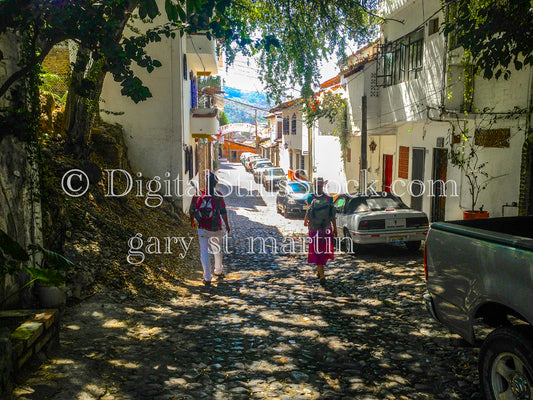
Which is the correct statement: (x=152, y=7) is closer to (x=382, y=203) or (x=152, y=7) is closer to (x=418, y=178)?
(x=382, y=203)

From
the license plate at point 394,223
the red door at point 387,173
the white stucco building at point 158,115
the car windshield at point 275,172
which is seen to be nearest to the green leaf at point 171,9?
the license plate at point 394,223

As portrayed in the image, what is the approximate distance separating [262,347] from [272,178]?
24.8 metres

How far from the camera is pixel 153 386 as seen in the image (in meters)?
4.09

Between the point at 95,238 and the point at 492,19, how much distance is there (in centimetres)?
729

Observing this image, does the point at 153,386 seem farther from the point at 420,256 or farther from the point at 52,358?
the point at 420,256

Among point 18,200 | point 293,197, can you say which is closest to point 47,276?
point 18,200

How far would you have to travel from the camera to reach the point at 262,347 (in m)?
5.12

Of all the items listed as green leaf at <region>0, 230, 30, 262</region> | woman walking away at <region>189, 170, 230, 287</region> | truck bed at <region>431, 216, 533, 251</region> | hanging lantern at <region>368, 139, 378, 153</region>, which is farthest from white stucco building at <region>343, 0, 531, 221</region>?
green leaf at <region>0, 230, 30, 262</region>

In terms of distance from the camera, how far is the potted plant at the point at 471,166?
34.7 ft

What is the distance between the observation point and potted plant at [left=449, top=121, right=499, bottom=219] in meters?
10.6

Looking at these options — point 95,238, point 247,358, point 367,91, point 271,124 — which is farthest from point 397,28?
point 271,124

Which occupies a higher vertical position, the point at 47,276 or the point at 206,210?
the point at 206,210

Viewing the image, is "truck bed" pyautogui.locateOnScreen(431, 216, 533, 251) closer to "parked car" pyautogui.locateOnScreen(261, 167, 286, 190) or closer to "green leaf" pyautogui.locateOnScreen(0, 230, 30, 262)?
"green leaf" pyautogui.locateOnScreen(0, 230, 30, 262)

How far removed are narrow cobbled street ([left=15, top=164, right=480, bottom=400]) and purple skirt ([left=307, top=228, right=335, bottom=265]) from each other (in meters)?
0.45
